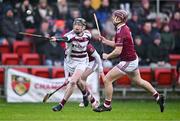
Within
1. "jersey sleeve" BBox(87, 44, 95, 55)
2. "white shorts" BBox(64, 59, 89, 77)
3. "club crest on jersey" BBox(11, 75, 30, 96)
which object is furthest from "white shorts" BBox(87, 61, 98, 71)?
"club crest on jersey" BBox(11, 75, 30, 96)

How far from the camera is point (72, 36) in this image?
1723cm

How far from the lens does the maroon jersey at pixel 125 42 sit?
54.0ft

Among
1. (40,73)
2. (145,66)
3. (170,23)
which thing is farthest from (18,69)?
(170,23)

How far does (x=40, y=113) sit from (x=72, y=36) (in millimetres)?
1981

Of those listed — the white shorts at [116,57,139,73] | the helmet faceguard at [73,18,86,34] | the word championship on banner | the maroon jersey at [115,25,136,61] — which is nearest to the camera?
the maroon jersey at [115,25,136,61]

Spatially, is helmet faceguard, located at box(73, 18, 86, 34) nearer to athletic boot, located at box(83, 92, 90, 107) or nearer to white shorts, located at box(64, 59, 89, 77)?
white shorts, located at box(64, 59, 89, 77)

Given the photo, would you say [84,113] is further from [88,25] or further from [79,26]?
[88,25]

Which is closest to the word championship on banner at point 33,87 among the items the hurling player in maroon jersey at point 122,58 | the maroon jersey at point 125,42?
the hurling player in maroon jersey at point 122,58

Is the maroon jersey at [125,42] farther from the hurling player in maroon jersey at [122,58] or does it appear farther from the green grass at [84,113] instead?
the green grass at [84,113]

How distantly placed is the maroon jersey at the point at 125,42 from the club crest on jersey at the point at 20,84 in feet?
17.1

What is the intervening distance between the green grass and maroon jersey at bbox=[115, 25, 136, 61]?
1386 mm

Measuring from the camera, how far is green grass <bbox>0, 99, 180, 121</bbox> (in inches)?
637

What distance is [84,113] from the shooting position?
17.5 m

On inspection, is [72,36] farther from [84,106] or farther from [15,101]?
[15,101]
